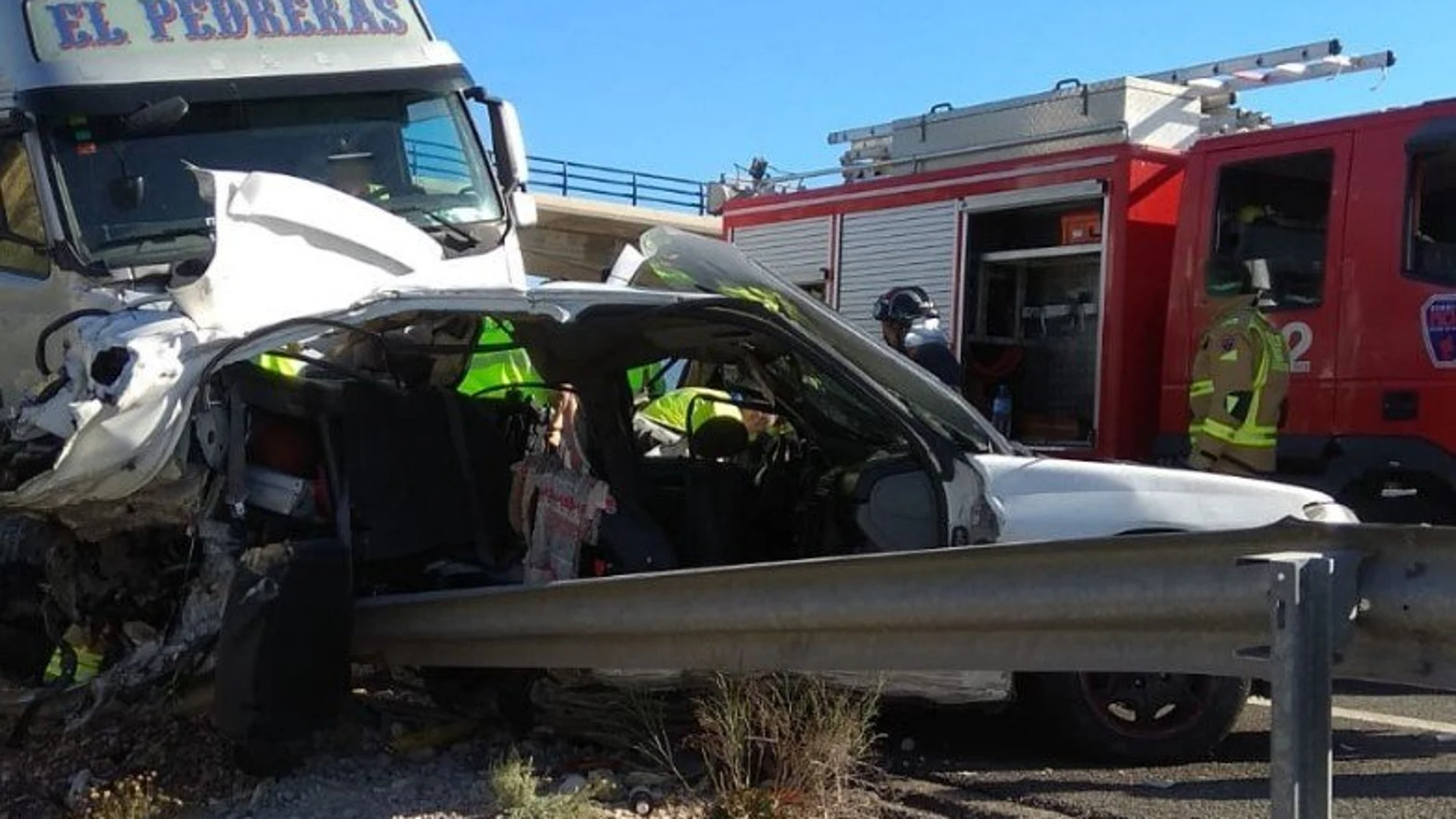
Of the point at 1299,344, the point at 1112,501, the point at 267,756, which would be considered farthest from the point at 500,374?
the point at 1299,344

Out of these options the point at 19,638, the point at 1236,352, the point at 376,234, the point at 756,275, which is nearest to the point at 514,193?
the point at 376,234

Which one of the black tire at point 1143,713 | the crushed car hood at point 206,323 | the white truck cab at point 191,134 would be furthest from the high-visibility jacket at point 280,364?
the black tire at point 1143,713

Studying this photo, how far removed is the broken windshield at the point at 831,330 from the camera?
4621 millimetres

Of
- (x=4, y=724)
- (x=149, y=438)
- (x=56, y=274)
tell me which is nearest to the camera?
(x=149, y=438)

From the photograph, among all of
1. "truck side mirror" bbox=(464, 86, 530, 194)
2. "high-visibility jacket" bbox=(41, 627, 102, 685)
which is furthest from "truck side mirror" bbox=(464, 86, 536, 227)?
"high-visibility jacket" bbox=(41, 627, 102, 685)

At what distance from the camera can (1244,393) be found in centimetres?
661

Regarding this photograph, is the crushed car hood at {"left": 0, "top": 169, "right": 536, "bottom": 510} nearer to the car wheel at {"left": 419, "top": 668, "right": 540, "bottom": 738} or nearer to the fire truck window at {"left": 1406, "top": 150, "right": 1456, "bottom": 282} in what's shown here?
the car wheel at {"left": 419, "top": 668, "right": 540, "bottom": 738}

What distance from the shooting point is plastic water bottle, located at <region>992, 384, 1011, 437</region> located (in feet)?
27.3

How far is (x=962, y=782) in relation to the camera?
4590 millimetres

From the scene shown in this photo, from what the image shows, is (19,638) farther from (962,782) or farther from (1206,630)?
(1206,630)

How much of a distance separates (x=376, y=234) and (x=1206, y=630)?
10.9 feet

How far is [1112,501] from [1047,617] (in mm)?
1638

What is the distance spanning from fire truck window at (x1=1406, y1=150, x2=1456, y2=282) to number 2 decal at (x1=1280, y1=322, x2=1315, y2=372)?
0.52 metres

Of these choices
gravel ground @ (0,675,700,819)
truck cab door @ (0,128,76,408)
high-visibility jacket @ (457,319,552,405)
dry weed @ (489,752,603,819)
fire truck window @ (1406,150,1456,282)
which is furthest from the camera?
fire truck window @ (1406,150,1456,282)
